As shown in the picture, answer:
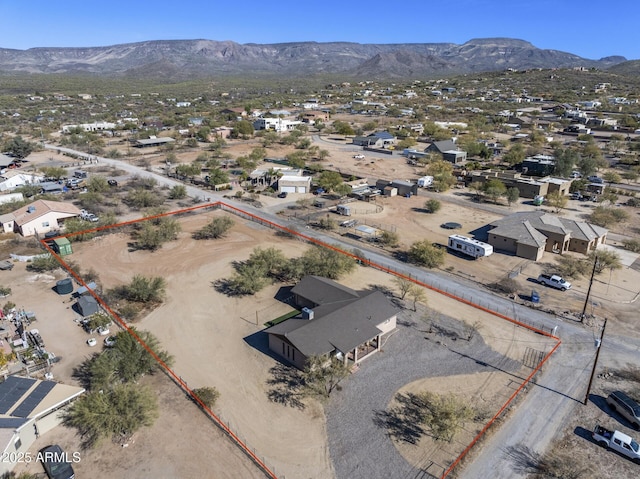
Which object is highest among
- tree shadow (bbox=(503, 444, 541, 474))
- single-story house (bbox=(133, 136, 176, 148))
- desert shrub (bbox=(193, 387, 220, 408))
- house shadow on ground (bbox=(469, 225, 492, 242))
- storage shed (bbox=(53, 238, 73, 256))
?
single-story house (bbox=(133, 136, 176, 148))

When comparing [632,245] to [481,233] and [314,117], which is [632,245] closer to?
[481,233]

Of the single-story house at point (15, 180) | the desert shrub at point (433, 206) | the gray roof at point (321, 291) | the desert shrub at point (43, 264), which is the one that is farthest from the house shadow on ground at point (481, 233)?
the single-story house at point (15, 180)

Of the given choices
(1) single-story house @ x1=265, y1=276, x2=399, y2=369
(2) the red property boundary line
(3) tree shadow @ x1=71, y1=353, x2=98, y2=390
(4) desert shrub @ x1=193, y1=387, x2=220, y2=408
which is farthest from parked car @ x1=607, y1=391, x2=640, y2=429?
(3) tree shadow @ x1=71, y1=353, x2=98, y2=390

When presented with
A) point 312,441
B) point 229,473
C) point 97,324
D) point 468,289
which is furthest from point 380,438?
point 97,324

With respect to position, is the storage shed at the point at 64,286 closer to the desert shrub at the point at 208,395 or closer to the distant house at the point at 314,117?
the desert shrub at the point at 208,395

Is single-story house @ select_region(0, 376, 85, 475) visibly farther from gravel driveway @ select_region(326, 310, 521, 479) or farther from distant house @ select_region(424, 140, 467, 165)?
distant house @ select_region(424, 140, 467, 165)

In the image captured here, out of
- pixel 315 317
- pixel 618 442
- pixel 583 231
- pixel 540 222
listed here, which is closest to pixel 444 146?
pixel 540 222
